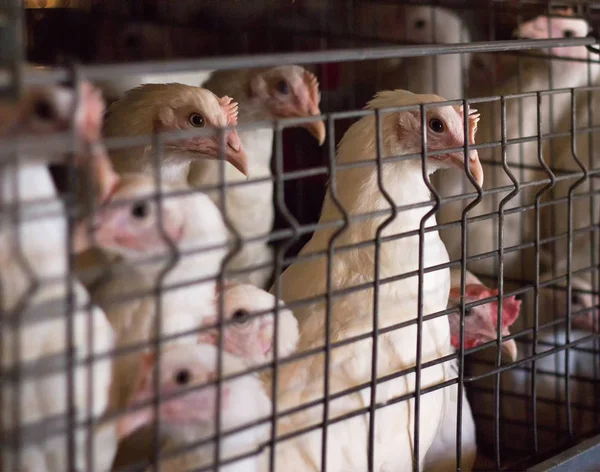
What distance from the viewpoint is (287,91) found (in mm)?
1355

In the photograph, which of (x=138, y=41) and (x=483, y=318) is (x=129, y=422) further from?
(x=138, y=41)

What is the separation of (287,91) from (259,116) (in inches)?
2.8

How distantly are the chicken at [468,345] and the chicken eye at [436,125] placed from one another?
0.23 m

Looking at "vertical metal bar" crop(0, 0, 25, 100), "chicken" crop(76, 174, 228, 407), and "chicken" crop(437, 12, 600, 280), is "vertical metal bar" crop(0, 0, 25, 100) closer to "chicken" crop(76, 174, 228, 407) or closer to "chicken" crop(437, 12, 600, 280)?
"chicken" crop(76, 174, 228, 407)

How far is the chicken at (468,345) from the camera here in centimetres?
108

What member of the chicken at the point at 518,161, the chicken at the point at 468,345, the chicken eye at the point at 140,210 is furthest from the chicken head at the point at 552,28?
the chicken eye at the point at 140,210

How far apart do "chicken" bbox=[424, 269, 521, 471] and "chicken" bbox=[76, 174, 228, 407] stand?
368mm

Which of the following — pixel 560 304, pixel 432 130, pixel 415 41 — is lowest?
pixel 560 304

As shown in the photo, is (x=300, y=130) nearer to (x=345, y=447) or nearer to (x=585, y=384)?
(x=585, y=384)

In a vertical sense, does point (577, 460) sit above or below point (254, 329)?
below

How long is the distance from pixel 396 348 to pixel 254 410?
0.70ft

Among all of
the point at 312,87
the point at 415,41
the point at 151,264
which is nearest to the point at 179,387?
the point at 151,264

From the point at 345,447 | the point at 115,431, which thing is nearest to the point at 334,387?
the point at 345,447

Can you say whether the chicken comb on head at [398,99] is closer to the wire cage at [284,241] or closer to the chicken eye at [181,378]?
the wire cage at [284,241]
